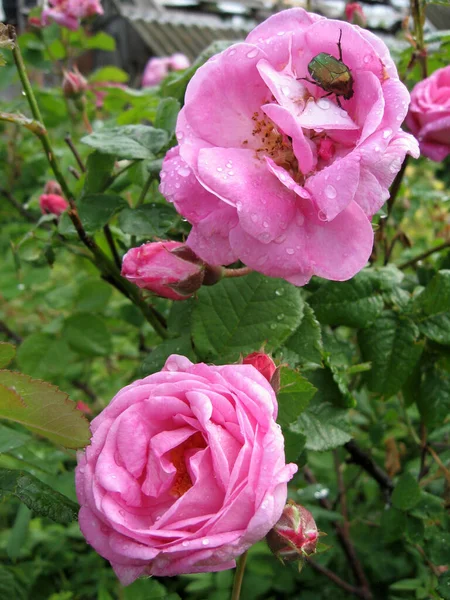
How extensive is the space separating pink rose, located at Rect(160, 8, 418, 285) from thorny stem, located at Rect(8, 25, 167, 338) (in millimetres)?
212

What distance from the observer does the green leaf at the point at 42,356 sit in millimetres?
1223

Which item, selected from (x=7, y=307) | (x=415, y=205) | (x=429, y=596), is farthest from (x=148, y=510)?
(x=7, y=307)

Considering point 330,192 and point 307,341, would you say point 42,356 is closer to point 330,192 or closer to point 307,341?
point 307,341

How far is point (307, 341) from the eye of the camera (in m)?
0.72

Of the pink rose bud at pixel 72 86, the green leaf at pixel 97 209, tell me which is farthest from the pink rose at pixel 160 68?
the green leaf at pixel 97 209

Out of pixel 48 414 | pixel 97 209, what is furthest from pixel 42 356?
pixel 48 414

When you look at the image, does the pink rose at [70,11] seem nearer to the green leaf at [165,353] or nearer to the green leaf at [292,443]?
the green leaf at [165,353]

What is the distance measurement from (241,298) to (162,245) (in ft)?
0.45

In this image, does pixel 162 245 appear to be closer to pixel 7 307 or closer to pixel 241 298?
pixel 241 298

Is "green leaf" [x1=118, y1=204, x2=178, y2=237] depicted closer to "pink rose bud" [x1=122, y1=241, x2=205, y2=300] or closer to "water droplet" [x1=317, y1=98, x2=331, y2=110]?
"pink rose bud" [x1=122, y1=241, x2=205, y2=300]

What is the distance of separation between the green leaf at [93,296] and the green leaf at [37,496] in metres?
0.67

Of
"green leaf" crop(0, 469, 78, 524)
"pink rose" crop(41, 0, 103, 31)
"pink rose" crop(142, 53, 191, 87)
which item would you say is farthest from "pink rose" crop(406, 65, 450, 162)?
"pink rose" crop(142, 53, 191, 87)

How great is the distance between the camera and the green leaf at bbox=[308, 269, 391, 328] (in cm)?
82

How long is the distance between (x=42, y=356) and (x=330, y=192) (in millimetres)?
910
